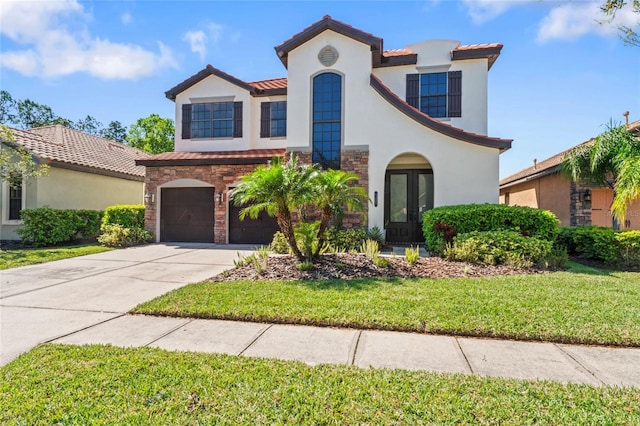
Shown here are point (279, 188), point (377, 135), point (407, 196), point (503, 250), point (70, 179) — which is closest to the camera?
point (279, 188)

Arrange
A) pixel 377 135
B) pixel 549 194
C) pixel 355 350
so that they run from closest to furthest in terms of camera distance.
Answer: pixel 355 350
pixel 377 135
pixel 549 194

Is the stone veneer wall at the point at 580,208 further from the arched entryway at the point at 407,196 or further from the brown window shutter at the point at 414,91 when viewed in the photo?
the brown window shutter at the point at 414,91

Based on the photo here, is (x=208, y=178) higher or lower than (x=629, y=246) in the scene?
higher

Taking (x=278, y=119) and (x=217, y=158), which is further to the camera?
(x=278, y=119)

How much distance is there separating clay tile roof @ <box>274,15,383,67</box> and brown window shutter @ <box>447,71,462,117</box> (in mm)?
3317

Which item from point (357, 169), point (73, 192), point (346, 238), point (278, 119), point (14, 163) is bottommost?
point (346, 238)

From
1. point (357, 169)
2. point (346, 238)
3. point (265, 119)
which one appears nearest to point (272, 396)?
point (346, 238)

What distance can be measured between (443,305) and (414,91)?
10.9m

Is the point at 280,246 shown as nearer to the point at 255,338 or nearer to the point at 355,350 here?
the point at 255,338

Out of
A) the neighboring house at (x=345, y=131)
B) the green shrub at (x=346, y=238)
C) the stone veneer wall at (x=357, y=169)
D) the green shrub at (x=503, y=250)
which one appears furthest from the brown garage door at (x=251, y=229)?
the green shrub at (x=503, y=250)

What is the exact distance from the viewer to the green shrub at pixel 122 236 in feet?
40.3

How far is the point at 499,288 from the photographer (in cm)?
596

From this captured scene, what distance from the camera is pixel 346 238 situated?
36.0 feet

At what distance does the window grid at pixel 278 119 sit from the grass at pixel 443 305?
31.1 feet
